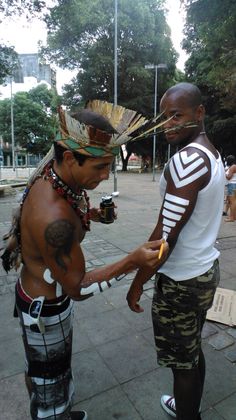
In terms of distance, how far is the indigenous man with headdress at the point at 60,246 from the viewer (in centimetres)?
135

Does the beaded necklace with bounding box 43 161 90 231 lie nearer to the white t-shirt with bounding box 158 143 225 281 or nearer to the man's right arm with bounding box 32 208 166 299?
the man's right arm with bounding box 32 208 166 299

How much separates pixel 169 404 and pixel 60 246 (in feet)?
4.80

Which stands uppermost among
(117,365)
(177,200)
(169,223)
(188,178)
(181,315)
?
(188,178)

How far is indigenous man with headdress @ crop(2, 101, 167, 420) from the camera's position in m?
1.35

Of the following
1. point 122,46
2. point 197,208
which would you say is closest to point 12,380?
point 197,208

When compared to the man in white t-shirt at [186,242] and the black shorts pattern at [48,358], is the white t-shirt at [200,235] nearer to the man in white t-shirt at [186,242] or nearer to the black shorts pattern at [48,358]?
the man in white t-shirt at [186,242]

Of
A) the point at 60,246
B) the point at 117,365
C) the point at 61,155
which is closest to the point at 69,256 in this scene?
the point at 60,246

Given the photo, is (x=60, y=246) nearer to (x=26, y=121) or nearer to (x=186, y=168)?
(x=186, y=168)

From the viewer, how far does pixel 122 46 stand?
2636cm

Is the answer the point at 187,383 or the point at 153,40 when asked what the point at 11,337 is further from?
the point at 153,40

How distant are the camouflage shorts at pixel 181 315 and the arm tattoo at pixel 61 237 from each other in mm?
608

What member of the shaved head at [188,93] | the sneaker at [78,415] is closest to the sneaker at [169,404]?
the sneaker at [78,415]

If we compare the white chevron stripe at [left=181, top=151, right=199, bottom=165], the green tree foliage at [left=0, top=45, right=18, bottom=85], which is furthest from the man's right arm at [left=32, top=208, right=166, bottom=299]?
the green tree foliage at [left=0, top=45, right=18, bottom=85]

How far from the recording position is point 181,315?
1.67m
